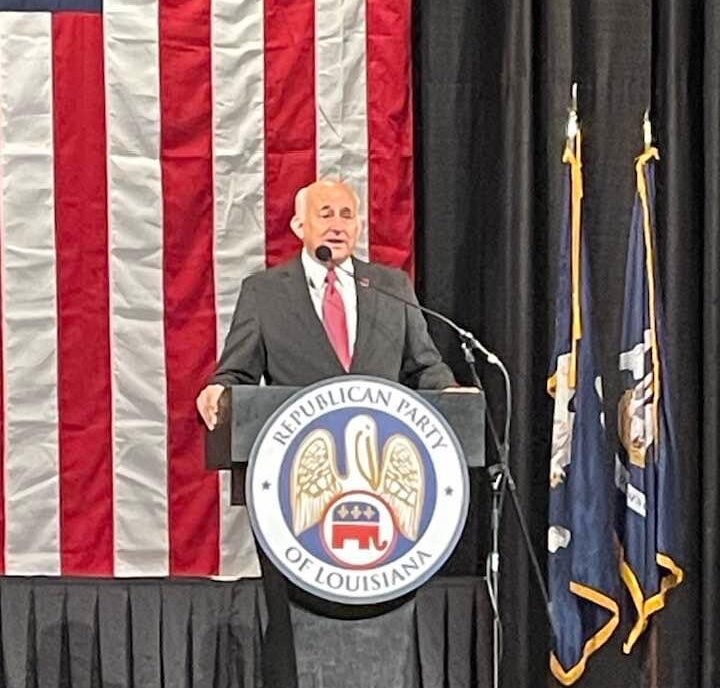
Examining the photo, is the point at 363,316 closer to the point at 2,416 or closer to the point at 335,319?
the point at 335,319

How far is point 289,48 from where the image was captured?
5.07 meters

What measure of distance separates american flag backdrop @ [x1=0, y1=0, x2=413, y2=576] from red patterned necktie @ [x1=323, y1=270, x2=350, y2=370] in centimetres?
87

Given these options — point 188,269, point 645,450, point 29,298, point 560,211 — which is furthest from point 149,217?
point 645,450

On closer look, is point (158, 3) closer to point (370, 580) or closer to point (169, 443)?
point (169, 443)

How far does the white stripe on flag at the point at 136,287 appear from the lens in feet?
16.4

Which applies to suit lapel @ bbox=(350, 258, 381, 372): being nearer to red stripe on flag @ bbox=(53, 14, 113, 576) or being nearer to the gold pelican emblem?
the gold pelican emblem

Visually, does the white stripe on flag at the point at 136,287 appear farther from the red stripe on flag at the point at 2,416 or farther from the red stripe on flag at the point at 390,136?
the red stripe on flag at the point at 390,136

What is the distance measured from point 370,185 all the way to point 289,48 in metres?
0.50

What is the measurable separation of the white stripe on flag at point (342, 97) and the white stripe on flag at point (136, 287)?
1.70 ft

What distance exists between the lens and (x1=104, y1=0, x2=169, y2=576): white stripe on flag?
5.00 metres

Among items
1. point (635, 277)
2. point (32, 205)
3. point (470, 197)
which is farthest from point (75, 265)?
point (635, 277)

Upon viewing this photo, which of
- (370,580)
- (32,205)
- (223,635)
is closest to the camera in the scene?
(370,580)

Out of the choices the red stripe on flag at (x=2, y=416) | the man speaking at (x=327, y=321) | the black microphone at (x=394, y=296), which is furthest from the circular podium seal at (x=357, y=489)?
the red stripe on flag at (x=2, y=416)

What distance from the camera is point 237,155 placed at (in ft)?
16.6
